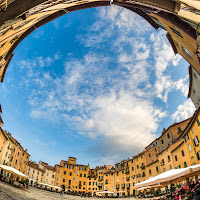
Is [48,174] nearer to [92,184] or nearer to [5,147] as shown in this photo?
[92,184]

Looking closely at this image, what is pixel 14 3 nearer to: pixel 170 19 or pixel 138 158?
pixel 170 19

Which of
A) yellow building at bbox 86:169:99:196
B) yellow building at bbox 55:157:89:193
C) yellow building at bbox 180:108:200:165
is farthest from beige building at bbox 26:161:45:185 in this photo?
yellow building at bbox 180:108:200:165

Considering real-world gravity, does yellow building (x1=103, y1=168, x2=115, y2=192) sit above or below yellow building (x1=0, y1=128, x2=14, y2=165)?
below

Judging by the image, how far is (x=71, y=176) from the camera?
197ft

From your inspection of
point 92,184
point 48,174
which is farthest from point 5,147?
point 92,184

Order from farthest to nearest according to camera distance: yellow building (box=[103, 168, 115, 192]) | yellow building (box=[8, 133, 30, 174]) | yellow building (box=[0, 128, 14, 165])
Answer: yellow building (box=[103, 168, 115, 192])
yellow building (box=[8, 133, 30, 174])
yellow building (box=[0, 128, 14, 165])

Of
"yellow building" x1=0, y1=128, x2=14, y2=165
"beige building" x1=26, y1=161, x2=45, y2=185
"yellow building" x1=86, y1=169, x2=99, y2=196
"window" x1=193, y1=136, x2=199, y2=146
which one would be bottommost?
"yellow building" x1=86, y1=169, x2=99, y2=196

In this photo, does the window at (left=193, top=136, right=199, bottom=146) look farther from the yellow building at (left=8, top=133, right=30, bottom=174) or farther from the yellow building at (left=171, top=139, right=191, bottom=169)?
the yellow building at (left=8, top=133, right=30, bottom=174)

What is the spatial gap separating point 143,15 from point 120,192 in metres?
52.2

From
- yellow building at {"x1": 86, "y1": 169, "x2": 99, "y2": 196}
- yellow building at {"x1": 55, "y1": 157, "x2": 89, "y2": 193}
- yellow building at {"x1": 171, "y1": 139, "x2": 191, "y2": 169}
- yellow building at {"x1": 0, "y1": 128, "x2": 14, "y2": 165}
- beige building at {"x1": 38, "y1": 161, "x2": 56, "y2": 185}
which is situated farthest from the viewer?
yellow building at {"x1": 86, "y1": 169, "x2": 99, "y2": 196}

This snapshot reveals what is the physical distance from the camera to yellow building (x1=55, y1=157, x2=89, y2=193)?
58.0m

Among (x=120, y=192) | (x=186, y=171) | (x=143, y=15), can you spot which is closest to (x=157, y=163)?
(x=120, y=192)

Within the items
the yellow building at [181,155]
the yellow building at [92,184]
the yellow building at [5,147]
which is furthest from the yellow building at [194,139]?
the yellow building at [92,184]

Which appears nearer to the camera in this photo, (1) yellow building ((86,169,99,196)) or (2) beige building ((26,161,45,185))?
(2) beige building ((26,161,45,185))
